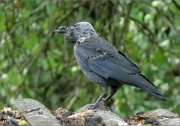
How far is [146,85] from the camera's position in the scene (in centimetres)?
605

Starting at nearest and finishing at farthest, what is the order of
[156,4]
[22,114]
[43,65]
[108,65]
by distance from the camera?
[22,114] → [108,65] → [156,4] → [43,65]

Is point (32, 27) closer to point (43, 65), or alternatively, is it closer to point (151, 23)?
point (43, 65)

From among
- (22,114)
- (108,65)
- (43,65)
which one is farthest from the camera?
(43,65)

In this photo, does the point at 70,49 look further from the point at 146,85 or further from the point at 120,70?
the point at 146,85

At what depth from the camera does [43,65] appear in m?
9.92

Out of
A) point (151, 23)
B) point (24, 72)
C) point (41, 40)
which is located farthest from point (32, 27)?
point (151, 23)

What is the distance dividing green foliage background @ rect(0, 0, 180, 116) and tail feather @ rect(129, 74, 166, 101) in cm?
298

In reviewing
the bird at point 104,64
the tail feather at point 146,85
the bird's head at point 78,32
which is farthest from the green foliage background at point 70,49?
the tail feather at point 146,85

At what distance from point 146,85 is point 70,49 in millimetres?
4430

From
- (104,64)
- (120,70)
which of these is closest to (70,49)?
(104,64)

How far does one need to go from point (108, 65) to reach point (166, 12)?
11.0ft

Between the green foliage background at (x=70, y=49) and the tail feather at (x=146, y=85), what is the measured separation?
9.77 feet

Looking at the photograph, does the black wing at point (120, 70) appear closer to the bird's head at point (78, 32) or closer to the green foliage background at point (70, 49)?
the bird's head at point (78, 32)

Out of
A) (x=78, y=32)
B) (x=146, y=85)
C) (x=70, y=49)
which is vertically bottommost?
(x=70, y=49)
